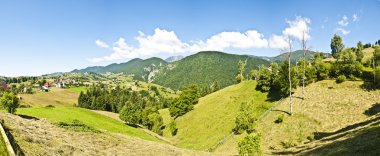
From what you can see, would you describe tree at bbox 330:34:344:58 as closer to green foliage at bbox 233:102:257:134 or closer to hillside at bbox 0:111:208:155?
green foliage at bbox 233:102:257:134

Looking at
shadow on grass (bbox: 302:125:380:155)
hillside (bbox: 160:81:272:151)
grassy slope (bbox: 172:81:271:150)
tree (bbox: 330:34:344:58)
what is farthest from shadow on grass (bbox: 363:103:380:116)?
tree (bbox: 330:34:344:58)

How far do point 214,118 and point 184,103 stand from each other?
848 inches

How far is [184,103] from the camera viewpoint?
11081 cm

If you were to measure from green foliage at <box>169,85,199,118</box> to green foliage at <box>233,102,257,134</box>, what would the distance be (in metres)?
41.4

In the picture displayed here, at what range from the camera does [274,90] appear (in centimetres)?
9056

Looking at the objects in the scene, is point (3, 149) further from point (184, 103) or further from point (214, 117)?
point (184, 103)

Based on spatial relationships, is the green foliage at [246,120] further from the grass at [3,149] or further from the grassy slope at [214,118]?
the grass at [3,149]

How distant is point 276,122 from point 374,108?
20070 millimetres

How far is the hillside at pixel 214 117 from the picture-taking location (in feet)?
261

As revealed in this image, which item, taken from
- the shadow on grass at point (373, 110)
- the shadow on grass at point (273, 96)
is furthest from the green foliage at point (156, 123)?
the shadow on grass at point (373, 110)

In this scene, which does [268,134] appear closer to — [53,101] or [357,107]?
[357,107]

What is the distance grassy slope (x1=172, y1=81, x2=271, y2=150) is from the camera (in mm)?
79688

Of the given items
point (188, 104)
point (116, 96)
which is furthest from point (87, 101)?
point (188, 104)

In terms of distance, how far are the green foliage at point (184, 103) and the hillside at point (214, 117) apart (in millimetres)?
2503
